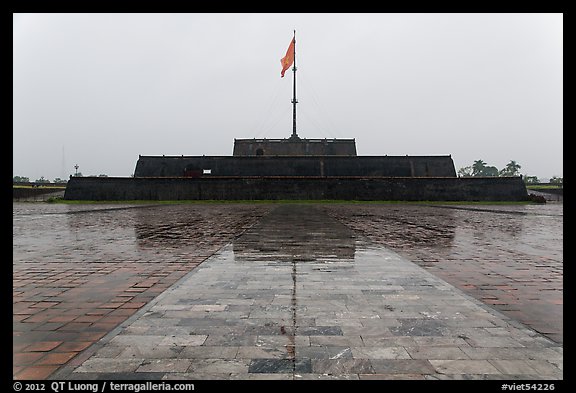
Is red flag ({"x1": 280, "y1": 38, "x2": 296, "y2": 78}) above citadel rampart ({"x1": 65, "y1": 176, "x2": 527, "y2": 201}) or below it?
above

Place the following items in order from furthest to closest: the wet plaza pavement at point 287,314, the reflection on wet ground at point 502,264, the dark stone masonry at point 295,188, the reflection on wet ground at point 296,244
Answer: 1. the dark stone masonry at point 295,188
2. the reflection on wet ground at point 296,244
3. the reflection on wet ground at point 502,264
4. the wet plaza pavement at point 287,314

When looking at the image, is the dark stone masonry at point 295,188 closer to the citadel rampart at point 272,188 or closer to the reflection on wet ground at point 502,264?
the citadel rampart at point 272,188

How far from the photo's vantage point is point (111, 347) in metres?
2.52

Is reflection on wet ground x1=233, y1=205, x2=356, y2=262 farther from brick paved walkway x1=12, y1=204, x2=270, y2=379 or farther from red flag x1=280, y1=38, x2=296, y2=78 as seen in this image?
red flag x1=280, y1=38, x2=296, y2=78

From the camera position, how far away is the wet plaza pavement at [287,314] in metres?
2.26

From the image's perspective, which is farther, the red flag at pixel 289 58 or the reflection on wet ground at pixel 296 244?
the red flag at pixel 289 58

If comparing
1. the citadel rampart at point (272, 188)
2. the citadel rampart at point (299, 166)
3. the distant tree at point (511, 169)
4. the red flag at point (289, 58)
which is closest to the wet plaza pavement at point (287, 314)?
the citadel rampart at point (272, 188)

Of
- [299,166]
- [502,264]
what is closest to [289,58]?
[299,166]

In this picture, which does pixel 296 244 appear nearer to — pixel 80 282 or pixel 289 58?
pixel 80 282

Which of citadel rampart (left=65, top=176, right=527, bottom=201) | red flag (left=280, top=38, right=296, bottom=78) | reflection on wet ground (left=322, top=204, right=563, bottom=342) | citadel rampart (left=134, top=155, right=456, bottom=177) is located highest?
red flag (left=280, top=38, right=296, bottom=78)

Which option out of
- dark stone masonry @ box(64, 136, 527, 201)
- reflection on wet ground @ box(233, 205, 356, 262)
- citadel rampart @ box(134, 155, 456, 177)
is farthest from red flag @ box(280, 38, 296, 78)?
reflection on wet ground @ box(233, 205, 356, 262)

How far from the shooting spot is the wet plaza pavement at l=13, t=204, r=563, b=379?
2256 millimetres

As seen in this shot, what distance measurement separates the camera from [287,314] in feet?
10.5
